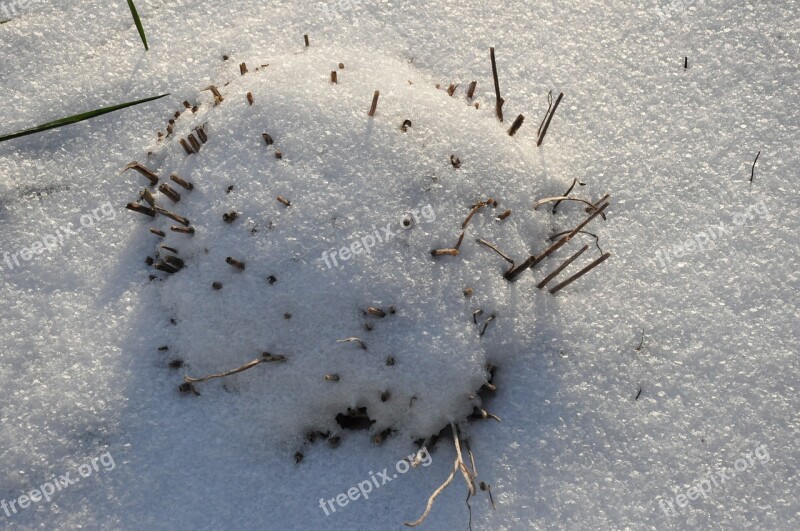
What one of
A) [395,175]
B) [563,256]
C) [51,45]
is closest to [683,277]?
[563,256]

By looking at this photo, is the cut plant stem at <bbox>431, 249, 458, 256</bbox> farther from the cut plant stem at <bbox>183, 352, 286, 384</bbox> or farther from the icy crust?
the cut plant stem at <bbox>183, 352, 286, 384</bbox>

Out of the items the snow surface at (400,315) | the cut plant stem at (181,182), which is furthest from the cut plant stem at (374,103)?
the cut plant stem at (181,182)

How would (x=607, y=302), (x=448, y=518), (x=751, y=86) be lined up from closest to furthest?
(x=448, y=518) → (x=607, y=302) → (x=751, y=86)

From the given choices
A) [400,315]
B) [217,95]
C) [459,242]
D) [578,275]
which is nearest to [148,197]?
[217,95]

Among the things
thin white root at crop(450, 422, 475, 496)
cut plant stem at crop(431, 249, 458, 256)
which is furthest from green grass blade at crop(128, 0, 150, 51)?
thin white root at crop(450, 422, 475, 496)

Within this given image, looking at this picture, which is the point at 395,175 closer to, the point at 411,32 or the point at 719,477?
the point at 411,32

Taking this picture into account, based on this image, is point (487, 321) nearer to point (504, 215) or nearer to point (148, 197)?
point (504, 215)

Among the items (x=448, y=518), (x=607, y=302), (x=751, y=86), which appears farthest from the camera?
(x=751, y=86)
